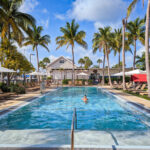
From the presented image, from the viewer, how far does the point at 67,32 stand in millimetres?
27266

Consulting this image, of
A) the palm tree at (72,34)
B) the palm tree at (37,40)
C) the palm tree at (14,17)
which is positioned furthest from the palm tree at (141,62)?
the palm tree at (14,17)

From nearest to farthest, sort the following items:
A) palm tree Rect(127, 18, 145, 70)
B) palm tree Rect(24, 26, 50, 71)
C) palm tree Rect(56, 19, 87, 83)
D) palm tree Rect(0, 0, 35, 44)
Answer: palm tree Rect(0, 0, 35, 44) < palm tree Rect(56, 19, 87, 83) < palm tree Rect(127, 18, 145, 70) < palm tree Rect(24, 26, 50, 71)

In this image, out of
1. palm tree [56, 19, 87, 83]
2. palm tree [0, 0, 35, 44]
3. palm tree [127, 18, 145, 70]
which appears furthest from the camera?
palm tree [127, 18, 145, 70]

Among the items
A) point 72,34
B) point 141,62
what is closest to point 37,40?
point 72,34

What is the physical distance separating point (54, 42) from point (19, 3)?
12883 millimetres

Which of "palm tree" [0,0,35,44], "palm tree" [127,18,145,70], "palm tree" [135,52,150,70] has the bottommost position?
"palm tree" [135,52,150,70]

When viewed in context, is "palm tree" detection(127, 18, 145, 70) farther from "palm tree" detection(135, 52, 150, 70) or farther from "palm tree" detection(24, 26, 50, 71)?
"palm tree" detection(24, 26, 50, 71)

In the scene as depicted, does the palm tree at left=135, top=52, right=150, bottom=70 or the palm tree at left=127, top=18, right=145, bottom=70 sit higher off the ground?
the palm tree at left=127, top=18, right=145, bottom=70

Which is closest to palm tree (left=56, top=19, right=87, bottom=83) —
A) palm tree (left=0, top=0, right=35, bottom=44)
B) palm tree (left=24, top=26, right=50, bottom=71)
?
palm tree (left=24, top=26, right=50, bottom=71)

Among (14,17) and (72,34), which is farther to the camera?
(72,34)

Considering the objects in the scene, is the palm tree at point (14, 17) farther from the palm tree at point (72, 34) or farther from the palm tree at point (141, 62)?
the palm tree at point (141, 62)

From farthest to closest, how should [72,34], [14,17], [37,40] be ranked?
1. [37,40]
2. [72,34]
3. [14,17]

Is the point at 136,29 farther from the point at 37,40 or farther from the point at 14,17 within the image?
the point at 14,17

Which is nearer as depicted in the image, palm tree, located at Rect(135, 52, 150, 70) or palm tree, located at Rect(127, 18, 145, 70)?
palm tree, located at Rect(127, 18, 145, 70)
